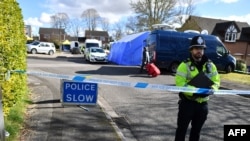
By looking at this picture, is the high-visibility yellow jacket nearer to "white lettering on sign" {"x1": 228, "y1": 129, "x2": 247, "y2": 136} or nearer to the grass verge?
"white lettering on sign" {"x1": 228, "y1": 129, "x2": 247, "y2": 136}

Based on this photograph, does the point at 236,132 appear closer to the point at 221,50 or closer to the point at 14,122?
the point at 14,122

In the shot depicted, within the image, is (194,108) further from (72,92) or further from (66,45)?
(66,45)

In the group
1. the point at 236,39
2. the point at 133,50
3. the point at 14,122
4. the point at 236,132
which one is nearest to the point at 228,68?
the point at 133,50

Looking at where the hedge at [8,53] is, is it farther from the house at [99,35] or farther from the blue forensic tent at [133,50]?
the house at [99,35]

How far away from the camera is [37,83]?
36.0ft

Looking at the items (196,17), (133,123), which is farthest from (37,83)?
(196,17)

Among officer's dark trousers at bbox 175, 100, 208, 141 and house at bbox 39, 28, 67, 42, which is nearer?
officer's dark trousers at bbox 175, 100, 208, 141

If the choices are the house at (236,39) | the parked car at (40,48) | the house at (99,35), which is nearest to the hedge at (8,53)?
the parked car at (40,48)

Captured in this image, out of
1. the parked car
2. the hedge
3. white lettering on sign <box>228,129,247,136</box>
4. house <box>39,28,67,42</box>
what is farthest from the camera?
house <box>39,28,67,42</box>

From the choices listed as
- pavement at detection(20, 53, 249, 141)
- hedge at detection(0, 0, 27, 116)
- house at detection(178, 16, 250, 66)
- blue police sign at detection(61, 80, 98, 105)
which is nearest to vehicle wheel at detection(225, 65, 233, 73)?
pavement at detection(20, 53, 249, 141)

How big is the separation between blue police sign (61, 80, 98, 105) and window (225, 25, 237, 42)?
41.3m

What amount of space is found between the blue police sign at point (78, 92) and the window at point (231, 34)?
41.3m

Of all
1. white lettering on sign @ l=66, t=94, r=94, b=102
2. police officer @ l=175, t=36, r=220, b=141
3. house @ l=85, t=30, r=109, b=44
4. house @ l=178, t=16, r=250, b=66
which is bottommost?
white lettering on sign @ l=66, t=94, r=94, b=102

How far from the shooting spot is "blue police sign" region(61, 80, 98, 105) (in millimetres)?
6875
